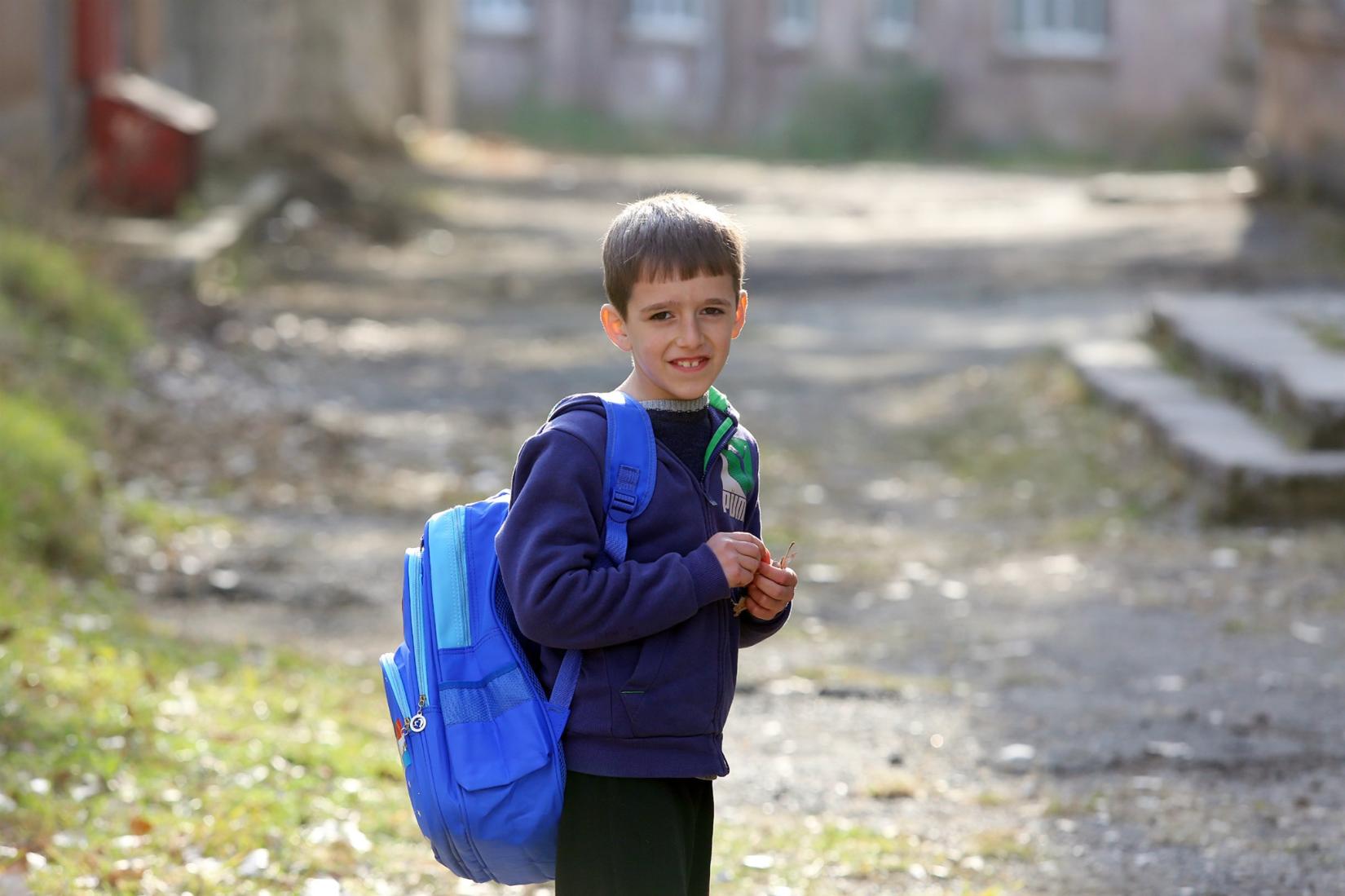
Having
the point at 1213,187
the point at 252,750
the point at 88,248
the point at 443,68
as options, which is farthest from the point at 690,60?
the point at 252,750

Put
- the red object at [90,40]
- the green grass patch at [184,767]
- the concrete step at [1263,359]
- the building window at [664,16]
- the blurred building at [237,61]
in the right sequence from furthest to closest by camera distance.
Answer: the building window at [664,16]
the red object at [90,40]
the blurred building at [237,61]
the concrete step at [1263,359]
the green grass patch at [184,767]

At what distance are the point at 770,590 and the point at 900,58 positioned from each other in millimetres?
26187

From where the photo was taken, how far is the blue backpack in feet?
8.26

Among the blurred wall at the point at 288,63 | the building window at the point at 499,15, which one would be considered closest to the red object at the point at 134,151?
the blurred wall at the point at 288,63

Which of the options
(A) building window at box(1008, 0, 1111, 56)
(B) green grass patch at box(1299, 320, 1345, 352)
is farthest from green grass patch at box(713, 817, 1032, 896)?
(A) building window at box(1008, 0, 1111, 56)

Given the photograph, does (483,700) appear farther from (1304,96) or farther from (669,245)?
(1304,96)

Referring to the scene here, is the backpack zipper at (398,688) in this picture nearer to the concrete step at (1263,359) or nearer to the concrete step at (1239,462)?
the concrete step at (1239,462)

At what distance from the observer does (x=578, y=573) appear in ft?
8.05

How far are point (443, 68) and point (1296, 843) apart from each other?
22457 mm

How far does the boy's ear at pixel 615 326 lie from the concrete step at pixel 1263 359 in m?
4.75

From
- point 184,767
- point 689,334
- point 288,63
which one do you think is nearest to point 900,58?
point 288,63

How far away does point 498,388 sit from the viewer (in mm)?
9867

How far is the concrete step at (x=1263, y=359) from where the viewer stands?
6797 millimetres

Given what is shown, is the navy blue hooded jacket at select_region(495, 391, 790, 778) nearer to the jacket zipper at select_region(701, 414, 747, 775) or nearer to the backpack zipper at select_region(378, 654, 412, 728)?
the jacket zipper at select_region(701, 414, 747, 775)
